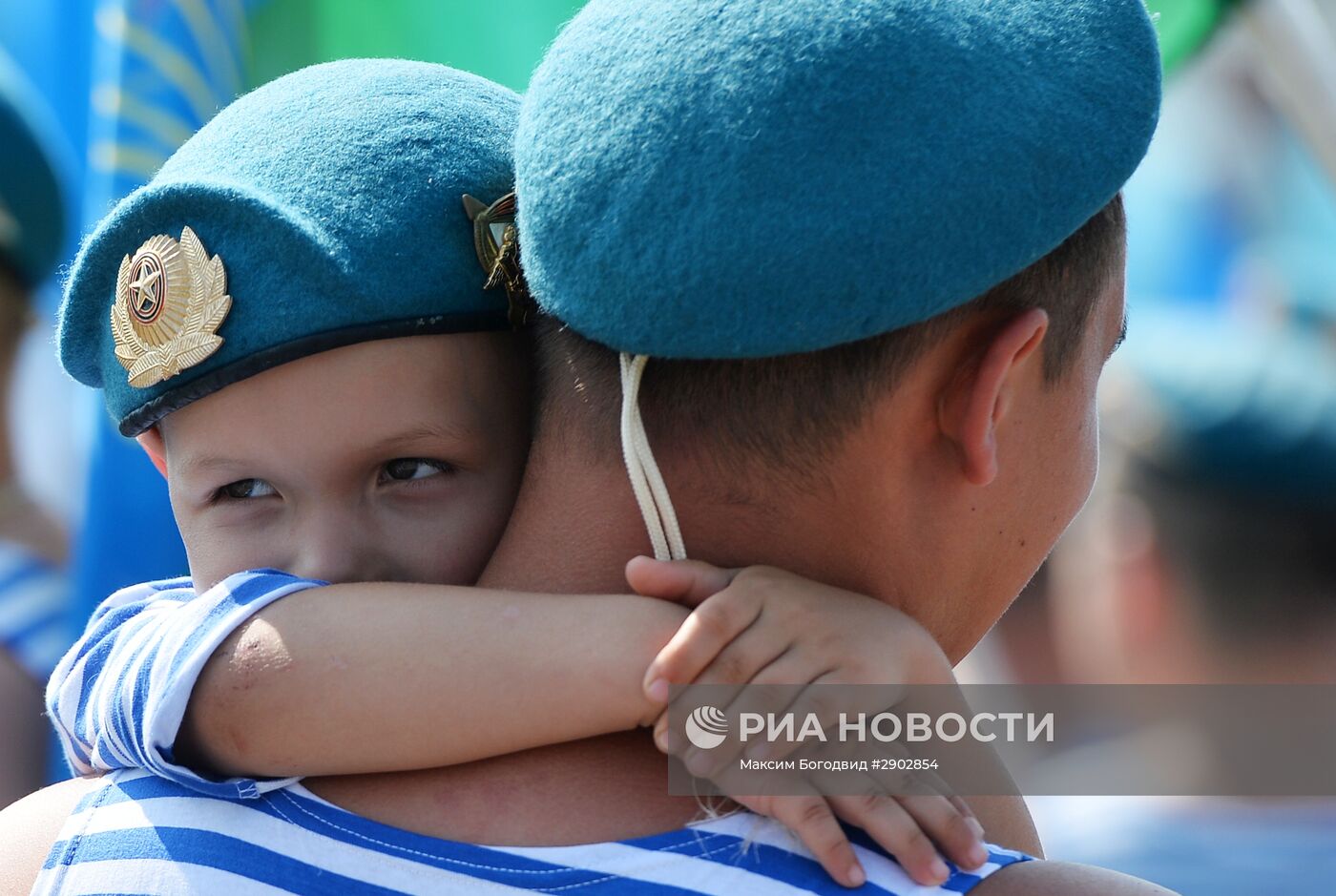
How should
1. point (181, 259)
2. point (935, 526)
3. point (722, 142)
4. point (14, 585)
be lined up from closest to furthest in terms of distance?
point (722, 142)
point (935, 526)
point (181, 259)
point (14, 585)

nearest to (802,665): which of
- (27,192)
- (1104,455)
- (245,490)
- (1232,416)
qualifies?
(245,490)

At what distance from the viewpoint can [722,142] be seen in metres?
1.41

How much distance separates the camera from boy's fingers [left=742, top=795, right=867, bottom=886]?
142 cm

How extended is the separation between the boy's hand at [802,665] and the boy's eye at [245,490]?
1.98 feet

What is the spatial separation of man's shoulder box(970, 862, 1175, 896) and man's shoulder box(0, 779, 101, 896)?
97 cm

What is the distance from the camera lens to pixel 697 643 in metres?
1.46

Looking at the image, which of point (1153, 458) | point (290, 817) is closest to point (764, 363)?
point (290, 817)

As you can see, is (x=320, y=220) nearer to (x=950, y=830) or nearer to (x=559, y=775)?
(x=559, y=775)

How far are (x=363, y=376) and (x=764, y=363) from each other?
539mm

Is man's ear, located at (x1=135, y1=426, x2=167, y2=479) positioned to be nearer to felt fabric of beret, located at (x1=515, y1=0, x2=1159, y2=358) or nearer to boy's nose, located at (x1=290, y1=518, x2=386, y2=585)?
boy's nose, located at (x1=290, y1=518, x2=386, y2=585)

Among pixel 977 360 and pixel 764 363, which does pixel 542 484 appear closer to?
pixel 764 363

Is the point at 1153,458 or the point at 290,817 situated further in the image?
the point at 1153,458

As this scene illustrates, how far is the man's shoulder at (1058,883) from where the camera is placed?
1391 mm

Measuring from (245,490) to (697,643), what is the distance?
75cm
